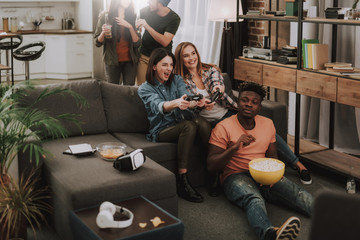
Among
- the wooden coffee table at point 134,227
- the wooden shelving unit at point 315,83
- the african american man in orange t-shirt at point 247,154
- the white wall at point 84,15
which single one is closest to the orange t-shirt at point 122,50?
the wooden shelving unit at point 315,83

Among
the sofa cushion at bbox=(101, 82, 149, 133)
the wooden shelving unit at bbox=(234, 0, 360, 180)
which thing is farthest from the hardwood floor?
the sofa cushion at bbox=(101, 82, 149, 133)

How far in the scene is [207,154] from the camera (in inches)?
150

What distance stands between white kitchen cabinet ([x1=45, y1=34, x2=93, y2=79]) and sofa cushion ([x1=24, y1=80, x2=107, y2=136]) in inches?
180

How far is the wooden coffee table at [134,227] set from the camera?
101 inches

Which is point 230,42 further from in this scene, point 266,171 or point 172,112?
point 266,171

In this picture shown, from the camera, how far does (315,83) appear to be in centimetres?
422

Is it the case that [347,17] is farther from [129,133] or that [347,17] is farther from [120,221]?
[120,221]

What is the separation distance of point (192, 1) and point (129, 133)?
2.68m

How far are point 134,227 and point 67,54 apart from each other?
621 centimetres

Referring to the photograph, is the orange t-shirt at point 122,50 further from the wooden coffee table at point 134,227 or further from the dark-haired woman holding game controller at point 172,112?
the wooden coffee table at point 134,227

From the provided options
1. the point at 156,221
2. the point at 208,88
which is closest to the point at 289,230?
the point at 156,221

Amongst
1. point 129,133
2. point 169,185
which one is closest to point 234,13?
point 129,133

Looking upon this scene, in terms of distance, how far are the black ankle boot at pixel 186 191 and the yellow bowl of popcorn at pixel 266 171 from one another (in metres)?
0.45

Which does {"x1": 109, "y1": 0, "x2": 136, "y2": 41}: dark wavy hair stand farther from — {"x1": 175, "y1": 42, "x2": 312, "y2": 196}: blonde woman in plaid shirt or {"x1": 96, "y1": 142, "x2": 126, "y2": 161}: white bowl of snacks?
{"x1": 96, "y1": 142, "x2": 126, "y2": 161}: white bowl of snacks
